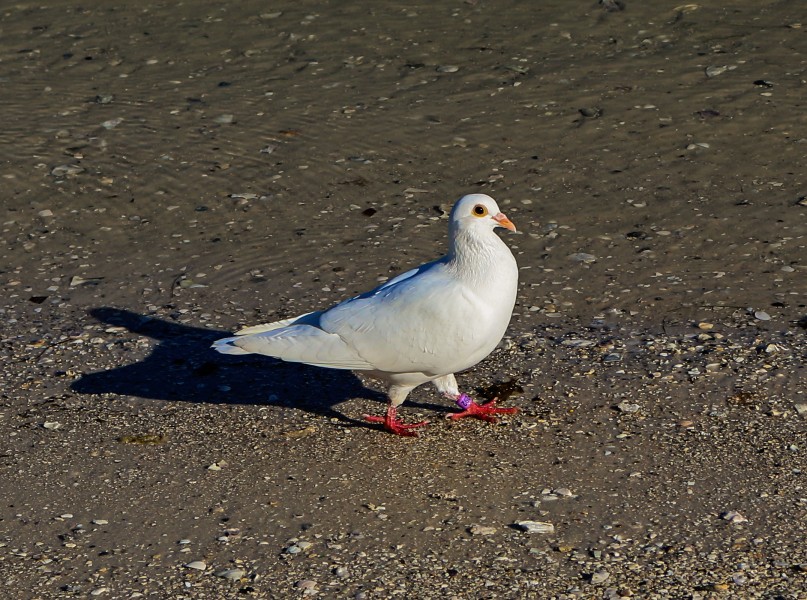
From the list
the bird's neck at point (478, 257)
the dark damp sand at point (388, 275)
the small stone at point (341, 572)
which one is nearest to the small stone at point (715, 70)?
the dark damp sand at point (388, 275)

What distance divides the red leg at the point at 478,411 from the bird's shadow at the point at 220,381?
0.92 feet

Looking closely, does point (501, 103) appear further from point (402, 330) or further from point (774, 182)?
point (402, 330)

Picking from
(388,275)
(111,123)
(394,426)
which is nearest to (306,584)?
(394,426)

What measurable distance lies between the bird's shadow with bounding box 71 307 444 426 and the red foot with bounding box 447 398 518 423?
0.27 m

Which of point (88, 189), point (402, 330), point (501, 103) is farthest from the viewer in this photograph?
point (501, 103)

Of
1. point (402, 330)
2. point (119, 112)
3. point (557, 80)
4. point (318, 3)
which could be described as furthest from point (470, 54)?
point (402, 330)

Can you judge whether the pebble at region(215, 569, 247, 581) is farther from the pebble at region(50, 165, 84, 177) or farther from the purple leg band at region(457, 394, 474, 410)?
the pebble at region(50, 165, 84, 177)

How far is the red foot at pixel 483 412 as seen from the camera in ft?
18.8

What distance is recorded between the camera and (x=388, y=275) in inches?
290

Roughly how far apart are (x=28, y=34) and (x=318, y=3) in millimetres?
3042

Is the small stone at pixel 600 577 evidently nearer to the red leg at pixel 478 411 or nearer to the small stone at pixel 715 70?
the red leg at pixel 478 411

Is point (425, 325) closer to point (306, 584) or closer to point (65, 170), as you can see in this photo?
point (306, 584)

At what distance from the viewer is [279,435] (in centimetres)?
569

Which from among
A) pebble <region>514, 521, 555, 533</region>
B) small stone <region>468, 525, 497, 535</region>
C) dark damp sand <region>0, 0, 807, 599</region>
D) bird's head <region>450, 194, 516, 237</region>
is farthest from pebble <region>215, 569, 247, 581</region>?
bird's head <region>450, 194, 516, 237</region>
